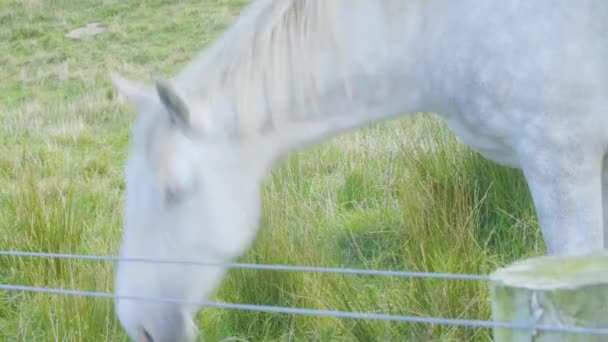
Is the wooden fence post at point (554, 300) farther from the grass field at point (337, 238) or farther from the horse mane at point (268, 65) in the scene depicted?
the grass field at point (337, 238)

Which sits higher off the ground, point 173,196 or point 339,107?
point 339,107

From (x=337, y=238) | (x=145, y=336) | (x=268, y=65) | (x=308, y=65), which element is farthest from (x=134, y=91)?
(x=337, y=238)

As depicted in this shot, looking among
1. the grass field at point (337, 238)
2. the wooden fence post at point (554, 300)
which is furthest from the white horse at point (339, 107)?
the wooden fence post at point (554, 300)

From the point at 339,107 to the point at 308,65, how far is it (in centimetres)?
17

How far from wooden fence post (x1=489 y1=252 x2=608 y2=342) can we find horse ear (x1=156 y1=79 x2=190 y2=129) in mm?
1019

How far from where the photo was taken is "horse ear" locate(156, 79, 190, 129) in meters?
2.07

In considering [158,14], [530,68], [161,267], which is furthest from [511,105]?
[158,14]

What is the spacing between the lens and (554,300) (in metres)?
1.39

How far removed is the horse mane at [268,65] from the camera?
2.35m

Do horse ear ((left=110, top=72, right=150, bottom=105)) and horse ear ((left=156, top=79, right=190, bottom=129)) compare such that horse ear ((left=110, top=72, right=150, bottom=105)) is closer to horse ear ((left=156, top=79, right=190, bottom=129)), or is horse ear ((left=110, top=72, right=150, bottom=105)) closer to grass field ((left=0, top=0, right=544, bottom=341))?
horse ear ((left=156, top=79, right=190, bottom=129))

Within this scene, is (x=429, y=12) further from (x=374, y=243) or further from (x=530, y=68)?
(x=374, y=243)

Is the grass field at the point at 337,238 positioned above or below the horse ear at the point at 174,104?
below

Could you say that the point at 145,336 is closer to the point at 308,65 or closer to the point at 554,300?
the point at 308,65

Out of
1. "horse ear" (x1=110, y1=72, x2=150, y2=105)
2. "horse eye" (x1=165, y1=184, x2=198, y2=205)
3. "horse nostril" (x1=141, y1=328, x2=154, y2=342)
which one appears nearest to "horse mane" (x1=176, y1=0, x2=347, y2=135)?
"horse ear" (x1=110, y1=72, x2=150, y2=105)
